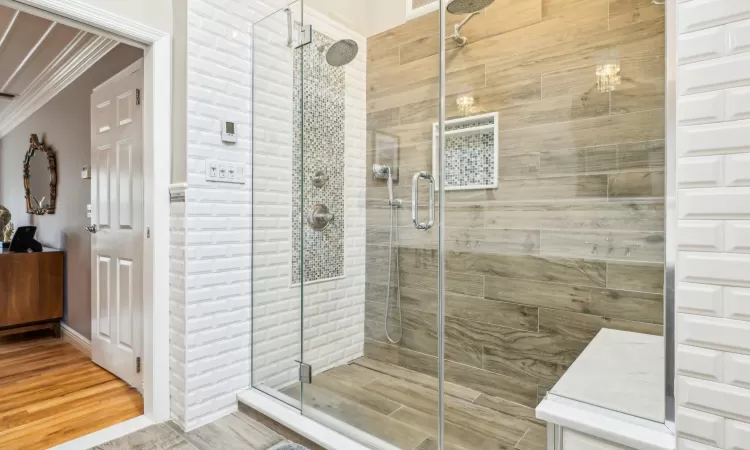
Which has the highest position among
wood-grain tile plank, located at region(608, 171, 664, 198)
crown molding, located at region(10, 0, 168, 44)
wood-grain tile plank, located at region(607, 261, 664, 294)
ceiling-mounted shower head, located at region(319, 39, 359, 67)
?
ceiling-mounted shower head, located at region(319, 39, 359, 67)

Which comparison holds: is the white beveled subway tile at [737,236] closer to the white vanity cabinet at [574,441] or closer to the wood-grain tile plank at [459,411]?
the white vanity cabinet at [574,441]

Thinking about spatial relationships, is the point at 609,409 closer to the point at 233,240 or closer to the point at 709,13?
the point at 709,13

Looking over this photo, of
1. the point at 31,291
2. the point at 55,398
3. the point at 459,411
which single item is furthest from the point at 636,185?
the point at 31,291

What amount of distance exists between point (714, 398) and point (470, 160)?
5.73ft

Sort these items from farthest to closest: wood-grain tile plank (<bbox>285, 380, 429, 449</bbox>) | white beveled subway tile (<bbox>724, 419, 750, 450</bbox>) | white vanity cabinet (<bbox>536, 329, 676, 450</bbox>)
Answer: wood-grain tile plank (<bbox>285, 380, 429, 449</bbox>) < white vanity cabinet (<bbox>536, 329, 676, 450</bbox>) < white beveled subway tile (<bbox>724, 419, 750, 450</bbox>)

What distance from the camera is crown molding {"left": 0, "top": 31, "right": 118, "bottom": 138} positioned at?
2.90m

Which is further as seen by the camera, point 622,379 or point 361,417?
point 361,417

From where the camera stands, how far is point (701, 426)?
930mm

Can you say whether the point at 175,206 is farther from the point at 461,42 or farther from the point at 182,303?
the point at 461,42

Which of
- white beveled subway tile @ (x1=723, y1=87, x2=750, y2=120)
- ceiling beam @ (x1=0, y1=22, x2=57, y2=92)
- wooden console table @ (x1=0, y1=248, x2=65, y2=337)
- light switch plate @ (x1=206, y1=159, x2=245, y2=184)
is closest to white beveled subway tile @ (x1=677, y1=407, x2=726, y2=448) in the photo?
white beveled subway tile @ (x1=723, y1=87, x2=750, y2=120)

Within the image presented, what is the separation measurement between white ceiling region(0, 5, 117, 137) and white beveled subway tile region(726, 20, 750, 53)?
3276 mm

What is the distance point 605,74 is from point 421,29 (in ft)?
3.57

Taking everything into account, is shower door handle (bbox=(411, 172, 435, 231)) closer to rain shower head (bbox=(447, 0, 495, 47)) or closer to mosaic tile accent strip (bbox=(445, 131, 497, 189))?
mosaic tile accent strip (bbox=(445, 131, 497, 189))

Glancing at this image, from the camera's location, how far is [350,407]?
2.00 metres
